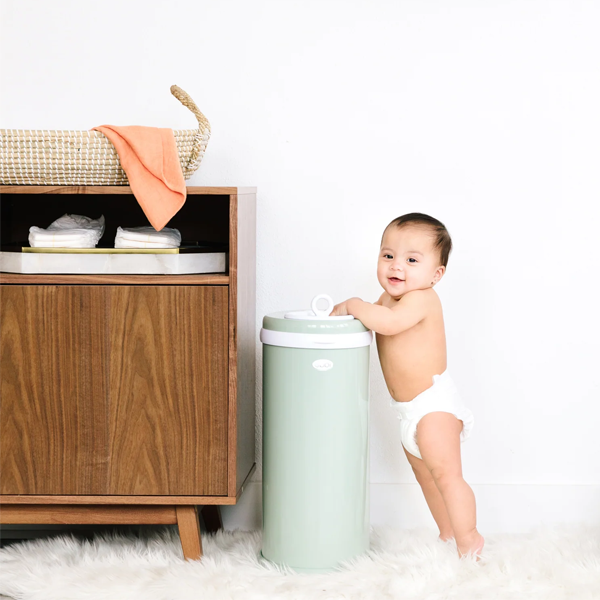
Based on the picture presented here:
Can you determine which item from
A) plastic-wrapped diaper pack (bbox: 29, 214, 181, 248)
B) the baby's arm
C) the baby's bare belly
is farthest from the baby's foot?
plastic-wrapped diaper pack (bbox: 29, 214, 181, 248)

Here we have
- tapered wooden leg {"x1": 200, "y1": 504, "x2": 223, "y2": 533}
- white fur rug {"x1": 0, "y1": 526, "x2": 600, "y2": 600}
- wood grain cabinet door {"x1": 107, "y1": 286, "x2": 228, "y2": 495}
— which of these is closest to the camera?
white fur rug {"x1": 0, "y1": 526, "x2": 600, "y2": 600}

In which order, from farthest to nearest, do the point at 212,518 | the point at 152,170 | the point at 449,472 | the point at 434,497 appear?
the point at 212,518 < the point at 434,497 < the point at 449,472 < the point at 152,170

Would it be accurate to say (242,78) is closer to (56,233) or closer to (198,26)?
(198,26)

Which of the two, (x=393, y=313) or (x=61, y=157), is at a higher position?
(x=61, y=157)

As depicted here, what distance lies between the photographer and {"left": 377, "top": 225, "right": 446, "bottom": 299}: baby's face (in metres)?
1.61

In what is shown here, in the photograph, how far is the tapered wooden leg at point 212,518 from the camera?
1.82 meters

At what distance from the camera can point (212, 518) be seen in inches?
72.4

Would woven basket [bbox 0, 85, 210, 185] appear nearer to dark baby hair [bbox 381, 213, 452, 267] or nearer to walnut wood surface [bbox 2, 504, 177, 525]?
dark baby hair [bbox 381, 213, 452, 267]

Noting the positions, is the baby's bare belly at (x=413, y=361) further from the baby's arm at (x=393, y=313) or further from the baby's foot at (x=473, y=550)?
the baby's foot at (x=473, y=550)

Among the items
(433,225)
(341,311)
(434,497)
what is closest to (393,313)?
(341,311)

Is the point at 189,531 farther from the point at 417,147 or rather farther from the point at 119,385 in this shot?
the point at 417,147

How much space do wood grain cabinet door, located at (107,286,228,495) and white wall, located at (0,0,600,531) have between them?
1.35 ft

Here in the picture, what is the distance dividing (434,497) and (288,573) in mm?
429

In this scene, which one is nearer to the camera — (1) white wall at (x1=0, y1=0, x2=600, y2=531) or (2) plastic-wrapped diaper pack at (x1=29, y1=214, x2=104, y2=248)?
(2) plastic-wrapped diaper pack at (x1=29, y1=214, x2=104, y2=248)
